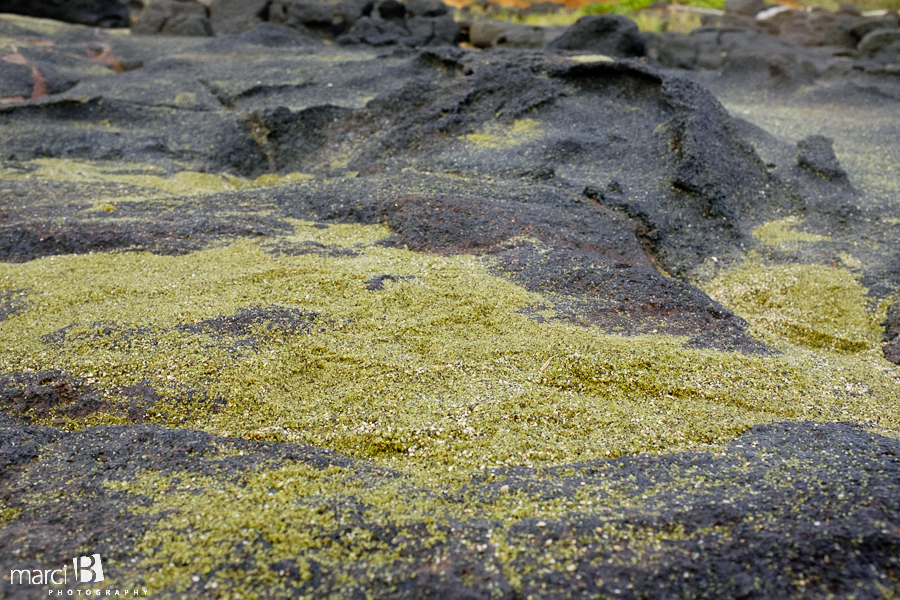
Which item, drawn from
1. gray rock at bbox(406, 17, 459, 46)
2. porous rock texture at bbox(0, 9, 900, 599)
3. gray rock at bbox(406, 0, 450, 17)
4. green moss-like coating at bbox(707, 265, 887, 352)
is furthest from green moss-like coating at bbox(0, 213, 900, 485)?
gray rock at bbox(406, 0, 450, 17)

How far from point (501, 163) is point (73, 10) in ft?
36.5

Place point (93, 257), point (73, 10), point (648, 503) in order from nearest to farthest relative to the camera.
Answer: point (648, 503) → point (93, 257) → point (73, 10)

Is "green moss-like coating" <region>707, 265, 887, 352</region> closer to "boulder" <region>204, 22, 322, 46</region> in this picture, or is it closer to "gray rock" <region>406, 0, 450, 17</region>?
"boulder" <region>204, 22, 322, 46</region>

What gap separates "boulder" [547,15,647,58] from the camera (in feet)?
35.5

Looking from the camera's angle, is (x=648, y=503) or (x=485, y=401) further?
(x=485, y=401)

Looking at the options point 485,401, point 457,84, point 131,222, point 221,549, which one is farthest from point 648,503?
point 457,84

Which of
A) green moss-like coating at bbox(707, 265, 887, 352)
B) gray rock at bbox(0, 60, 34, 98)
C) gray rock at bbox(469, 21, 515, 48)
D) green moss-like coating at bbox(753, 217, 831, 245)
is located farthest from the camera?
gray rock at bbox(469, 21, 515, 48)

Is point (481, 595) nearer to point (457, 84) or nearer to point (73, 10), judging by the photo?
point (457, 84)

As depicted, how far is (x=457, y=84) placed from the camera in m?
6.64

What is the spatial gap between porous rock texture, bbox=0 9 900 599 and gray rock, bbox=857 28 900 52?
7688mm

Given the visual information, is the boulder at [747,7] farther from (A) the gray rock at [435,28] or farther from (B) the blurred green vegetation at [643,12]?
(A) the gray rock at [435,28]

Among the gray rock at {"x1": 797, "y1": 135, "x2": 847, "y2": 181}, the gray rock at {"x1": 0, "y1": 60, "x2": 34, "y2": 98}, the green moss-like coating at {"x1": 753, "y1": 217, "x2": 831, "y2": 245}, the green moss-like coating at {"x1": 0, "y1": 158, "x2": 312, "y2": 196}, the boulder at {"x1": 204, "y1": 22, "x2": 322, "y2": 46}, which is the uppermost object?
the boulder at {"x1": 204, "y1": 22, "x2": 322, "y2": 46}

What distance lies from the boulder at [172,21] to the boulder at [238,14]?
0.25 meters

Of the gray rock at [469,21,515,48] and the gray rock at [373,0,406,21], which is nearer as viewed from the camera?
the gray rock at [373,0,406,21]
